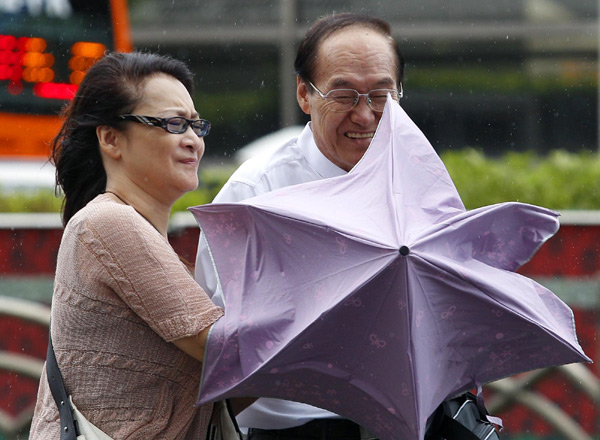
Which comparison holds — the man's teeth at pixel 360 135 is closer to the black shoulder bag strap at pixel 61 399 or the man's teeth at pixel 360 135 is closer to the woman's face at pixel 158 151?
the woman's face at pixel 158 151

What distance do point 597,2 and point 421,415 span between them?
13.7m

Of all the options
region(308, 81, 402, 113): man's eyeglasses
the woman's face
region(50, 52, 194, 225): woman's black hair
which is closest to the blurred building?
region(308, 81, 402, 113): man's eyeglasses

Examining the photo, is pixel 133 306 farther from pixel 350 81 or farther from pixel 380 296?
pixel 350 81

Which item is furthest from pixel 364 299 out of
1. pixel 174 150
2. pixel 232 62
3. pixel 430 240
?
pixel 232 62

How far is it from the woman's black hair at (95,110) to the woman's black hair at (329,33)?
43cm

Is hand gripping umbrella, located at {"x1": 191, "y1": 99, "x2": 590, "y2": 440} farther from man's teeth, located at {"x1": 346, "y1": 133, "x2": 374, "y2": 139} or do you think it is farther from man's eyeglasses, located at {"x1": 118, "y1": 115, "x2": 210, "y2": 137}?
man's teeth, located at {"x1": 346, "y1": 133, "x2": 374, "y2": 139}

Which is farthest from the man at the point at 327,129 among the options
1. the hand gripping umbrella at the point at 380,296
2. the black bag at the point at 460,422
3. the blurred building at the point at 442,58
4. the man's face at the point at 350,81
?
the blurred building at the point at 442,58

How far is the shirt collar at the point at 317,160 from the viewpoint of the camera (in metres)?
2.67

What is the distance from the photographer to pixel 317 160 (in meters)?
2.69

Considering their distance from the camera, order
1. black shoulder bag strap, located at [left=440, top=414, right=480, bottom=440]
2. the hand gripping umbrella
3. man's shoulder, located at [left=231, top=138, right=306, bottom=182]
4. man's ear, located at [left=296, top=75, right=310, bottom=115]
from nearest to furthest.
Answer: the hand gripping umbrella
black shoulder bag strap, located at [left=440, top=414, right=480, bottom=440]
man's shoulder, located at [left=231, top=138, right=306, bottom=182]
man's ear, located at [left=296, top=75, right=310, bottom=115]

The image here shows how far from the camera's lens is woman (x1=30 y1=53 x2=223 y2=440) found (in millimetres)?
2031

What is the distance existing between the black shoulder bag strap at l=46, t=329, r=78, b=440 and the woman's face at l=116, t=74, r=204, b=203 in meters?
0.45

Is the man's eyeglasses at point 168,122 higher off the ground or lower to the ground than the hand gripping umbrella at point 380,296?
higher

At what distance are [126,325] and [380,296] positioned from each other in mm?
576
